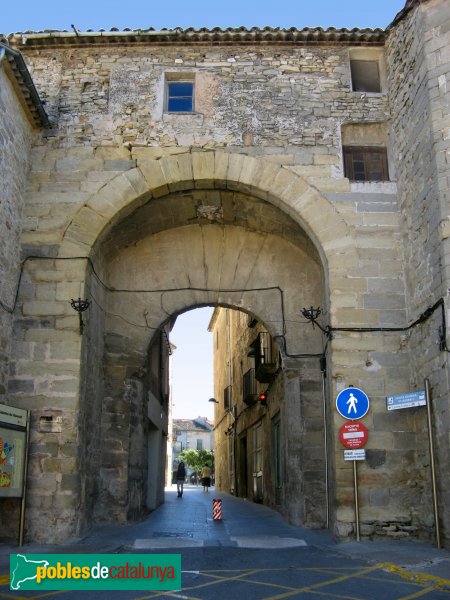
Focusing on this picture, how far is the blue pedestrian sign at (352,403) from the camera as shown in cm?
867

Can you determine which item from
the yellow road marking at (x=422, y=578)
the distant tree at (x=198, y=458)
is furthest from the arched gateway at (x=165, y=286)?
the distant tree at (x=198, y=458)

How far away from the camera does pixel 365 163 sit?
10.3m

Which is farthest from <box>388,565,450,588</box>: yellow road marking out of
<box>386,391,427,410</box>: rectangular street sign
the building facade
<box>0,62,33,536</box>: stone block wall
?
the building facade

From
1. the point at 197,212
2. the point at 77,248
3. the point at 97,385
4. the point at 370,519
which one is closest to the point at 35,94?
the point at 77,248

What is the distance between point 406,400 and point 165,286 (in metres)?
4.88

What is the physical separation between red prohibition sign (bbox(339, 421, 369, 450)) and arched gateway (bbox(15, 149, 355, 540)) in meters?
1.97

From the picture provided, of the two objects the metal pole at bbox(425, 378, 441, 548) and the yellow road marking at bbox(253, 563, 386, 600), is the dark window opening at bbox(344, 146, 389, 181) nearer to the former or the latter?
the metal pole at bbox(425, 378, 441, 548)

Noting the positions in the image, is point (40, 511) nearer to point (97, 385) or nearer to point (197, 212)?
point (97, 385)

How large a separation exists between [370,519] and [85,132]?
7.23 meters

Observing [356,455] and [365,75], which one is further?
[365,75]

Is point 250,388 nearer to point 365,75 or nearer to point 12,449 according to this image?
point 365,75

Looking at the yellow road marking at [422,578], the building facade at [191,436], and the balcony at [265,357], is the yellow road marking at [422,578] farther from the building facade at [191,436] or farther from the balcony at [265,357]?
the building facade at [191,436]

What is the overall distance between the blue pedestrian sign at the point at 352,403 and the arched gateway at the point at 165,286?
5.51ft

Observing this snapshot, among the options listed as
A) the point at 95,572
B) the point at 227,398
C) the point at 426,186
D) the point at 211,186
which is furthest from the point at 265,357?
the point at 95,572
